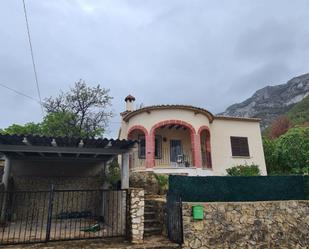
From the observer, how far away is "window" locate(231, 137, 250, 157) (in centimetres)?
1620

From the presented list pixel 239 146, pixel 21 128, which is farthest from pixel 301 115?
pixel 21 128

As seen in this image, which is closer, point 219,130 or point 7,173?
point 7,173

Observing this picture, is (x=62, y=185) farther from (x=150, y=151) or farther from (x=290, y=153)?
(x=290, y=153)

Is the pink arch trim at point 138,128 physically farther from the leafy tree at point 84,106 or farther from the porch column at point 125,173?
the leafy tree at point 84,106

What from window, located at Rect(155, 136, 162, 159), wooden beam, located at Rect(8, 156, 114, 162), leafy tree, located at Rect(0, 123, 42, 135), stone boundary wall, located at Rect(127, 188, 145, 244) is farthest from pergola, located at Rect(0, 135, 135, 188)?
leafy tree, located at Rect(0, 123, 42, 135)

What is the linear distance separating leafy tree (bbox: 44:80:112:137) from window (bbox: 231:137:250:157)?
1111cm

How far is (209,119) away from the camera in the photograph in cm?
1567

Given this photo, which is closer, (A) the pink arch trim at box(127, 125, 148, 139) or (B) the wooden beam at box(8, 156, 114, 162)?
Answer: (B) the wooden beam at box(8, 156, 114, 162)

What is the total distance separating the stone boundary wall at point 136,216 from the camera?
653 centimetres

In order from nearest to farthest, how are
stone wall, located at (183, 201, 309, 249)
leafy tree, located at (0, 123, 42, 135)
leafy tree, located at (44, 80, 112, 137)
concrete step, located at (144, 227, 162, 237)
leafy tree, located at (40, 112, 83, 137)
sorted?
stone wall, located at (183, 201, 309, 249) < concrete step, located at (144, 227, 162, 237) < leafy tree, located at (40, 112, 83, 137) < leafy tree, located at (44, 80, 112, 137) < leafy tree, located at (0, 123, 42, 135)

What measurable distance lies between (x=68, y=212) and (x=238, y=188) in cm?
776

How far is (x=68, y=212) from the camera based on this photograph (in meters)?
10.9

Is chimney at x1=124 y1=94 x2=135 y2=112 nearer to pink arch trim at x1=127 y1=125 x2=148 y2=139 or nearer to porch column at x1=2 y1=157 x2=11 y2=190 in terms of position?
pink arch trim at x1=127 y1=125 x2=148 y2=139

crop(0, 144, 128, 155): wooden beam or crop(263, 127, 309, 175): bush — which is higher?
crop(263, 127, 309, 175): bush
